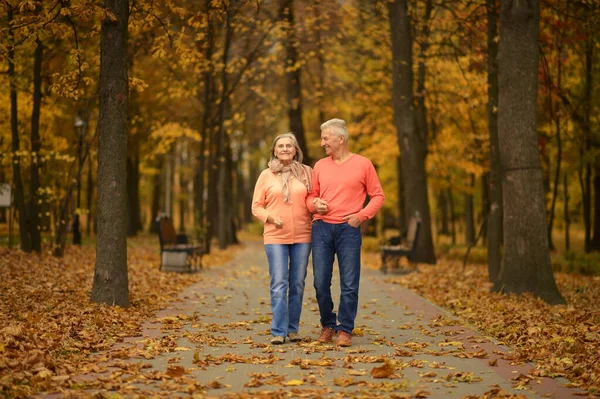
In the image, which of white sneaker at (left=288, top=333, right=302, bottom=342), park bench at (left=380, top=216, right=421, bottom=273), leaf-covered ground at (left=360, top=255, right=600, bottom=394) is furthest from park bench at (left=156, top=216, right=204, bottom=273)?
white sneaker at (left=288, top=333, right=302, bottom=342)

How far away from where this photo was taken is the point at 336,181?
8250 millimetres

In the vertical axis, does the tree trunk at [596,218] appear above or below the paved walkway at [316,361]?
above

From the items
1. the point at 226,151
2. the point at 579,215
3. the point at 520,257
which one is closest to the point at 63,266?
the point at 520,257

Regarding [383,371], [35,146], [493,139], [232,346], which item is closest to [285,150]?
[232,346]

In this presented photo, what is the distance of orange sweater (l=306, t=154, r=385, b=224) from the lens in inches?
324

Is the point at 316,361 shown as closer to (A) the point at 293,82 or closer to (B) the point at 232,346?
(B) the point at 232,346

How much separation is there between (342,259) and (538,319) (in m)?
3.12

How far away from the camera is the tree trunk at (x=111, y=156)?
11023 mm

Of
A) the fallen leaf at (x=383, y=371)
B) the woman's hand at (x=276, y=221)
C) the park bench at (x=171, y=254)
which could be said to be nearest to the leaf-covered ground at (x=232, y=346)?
the fallen leaf at (x=383, y=371)

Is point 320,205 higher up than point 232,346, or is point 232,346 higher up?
point 320,205

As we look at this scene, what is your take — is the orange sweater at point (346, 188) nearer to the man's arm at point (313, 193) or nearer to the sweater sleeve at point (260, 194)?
the man's arm at point (313, 193)

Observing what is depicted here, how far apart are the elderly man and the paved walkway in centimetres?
60

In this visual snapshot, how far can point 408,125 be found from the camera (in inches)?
836

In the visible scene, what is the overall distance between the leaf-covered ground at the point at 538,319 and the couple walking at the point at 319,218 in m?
1.94
